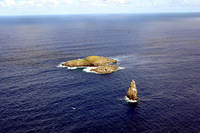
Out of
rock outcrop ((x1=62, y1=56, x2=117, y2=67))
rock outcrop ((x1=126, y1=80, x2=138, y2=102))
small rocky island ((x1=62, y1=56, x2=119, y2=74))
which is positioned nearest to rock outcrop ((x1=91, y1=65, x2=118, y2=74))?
small rocky island ((x1=62, y1=56, x2=119, y2=74))

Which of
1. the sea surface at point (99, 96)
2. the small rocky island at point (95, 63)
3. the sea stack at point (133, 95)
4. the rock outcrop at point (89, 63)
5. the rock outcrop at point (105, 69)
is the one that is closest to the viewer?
the sea surface at point (99, 96)

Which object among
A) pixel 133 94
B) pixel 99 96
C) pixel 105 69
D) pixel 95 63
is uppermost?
pixel 95 63

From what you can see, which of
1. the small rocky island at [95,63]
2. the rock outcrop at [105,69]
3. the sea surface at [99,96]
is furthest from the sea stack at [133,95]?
the small rocky island at [95,63]

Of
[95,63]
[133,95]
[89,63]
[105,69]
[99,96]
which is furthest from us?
[89,63]

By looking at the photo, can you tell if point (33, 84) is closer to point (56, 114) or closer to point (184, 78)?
point (56, 114)

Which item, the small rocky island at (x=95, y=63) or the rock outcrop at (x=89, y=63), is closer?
the small rocky island at (x=95, y=63)

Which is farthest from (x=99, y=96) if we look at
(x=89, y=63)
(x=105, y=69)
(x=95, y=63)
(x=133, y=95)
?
(x=89, y=63)

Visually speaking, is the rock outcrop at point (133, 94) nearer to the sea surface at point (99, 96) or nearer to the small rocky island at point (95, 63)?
the sea surface at point (99, 96)

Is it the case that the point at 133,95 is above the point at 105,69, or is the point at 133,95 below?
below

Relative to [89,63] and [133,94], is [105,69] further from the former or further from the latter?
[133,94]

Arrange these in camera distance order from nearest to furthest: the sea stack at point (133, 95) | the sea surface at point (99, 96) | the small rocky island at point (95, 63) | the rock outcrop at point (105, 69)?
the sea surface at point (99, 96), the sea stack at point (133, 95), the rock outcrop at point (105, 69), the small rocky island at point (95, 63)

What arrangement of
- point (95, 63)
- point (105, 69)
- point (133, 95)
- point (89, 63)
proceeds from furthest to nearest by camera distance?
point (89, 63)
point (95, 63)
point (105, 69)
point (133, 95)
